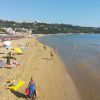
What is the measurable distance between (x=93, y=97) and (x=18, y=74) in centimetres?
791

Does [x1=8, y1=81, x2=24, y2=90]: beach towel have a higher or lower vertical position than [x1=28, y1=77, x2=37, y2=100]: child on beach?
lower

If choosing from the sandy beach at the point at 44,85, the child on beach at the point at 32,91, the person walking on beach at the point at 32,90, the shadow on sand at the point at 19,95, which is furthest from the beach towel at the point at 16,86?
the person walking on beach at the point at 32,90

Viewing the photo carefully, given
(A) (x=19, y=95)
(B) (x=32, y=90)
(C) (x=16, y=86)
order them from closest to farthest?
(B) (x=32, y=90) < (A) (x=19, y=95) < (C) (x=16, y=86)

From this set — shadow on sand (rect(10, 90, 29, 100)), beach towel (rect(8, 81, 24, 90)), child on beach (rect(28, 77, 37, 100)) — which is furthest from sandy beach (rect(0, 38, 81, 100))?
child on beach (rect(28, 77, 37, 100))

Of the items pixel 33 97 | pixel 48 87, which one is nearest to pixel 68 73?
pixel 48 87

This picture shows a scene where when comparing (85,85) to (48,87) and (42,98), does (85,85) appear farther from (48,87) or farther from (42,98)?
(42,98)

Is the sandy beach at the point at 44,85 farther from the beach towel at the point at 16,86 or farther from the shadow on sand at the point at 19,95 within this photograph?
the beach towel at the point at 16,86

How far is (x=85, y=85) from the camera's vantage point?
65.7ft

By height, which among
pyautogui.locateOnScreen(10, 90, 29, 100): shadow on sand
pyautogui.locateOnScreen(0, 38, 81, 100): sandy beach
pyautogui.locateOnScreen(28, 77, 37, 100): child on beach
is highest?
pyautogui.locateOnScreen(28, 77, 37, 100): child on beach

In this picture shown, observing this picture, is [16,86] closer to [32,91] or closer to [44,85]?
[44,85]

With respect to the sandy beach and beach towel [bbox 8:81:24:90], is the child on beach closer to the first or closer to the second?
the sandy beach

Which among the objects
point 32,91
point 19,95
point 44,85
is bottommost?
point 44,85

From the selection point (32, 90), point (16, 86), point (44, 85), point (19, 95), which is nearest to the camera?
point (32, 90)

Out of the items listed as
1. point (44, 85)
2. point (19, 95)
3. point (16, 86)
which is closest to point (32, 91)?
point (19, 95)
